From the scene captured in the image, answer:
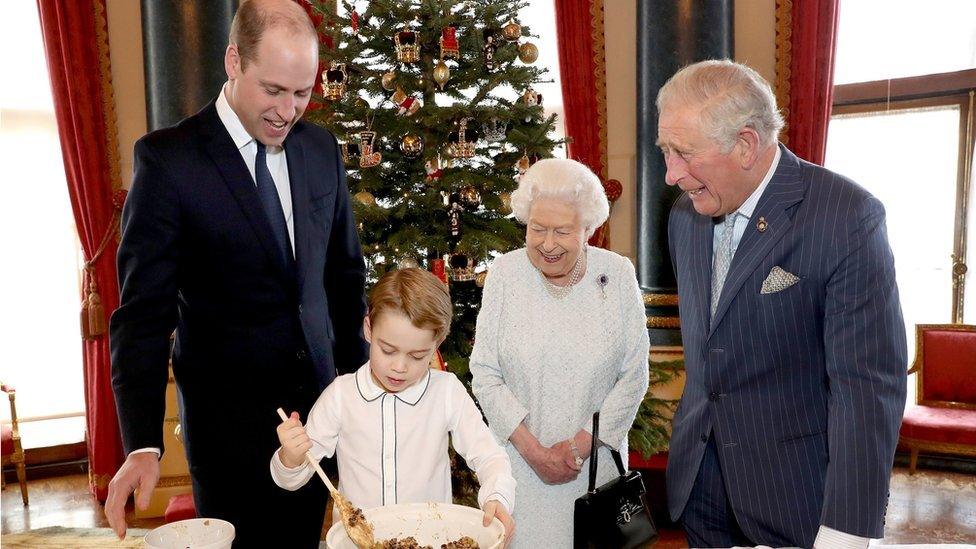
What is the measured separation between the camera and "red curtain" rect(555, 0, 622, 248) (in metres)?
5.63

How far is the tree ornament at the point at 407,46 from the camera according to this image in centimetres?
353

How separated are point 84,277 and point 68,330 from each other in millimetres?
719

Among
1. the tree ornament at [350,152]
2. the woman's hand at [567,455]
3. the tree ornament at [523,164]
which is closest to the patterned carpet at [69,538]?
the tree ornament at [350,152]

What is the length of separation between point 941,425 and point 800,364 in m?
3.97

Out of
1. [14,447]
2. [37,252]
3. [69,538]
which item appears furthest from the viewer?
[37,252]

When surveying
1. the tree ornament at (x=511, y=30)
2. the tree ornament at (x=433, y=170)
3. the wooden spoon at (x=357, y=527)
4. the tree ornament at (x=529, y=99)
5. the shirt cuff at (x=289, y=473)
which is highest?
the tree ornament at (x=511, y=30)

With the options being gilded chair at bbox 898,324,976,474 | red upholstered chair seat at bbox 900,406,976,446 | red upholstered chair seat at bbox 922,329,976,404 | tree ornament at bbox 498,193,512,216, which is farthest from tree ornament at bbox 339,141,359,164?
red upholstered chair seat at bbox 922,329,976,404

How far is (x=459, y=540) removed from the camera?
4.03 feet

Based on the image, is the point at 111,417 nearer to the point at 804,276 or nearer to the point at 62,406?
the point at 62,406

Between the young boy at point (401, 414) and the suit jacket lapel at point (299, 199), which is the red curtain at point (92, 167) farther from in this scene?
the young boy at point (401, 414)

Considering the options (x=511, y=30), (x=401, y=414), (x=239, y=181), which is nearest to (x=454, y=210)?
(x=511, y=30)

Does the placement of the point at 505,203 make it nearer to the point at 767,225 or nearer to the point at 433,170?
the point at 433,170

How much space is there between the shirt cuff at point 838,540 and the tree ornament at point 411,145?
8.34 feet

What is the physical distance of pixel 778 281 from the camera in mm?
1643
